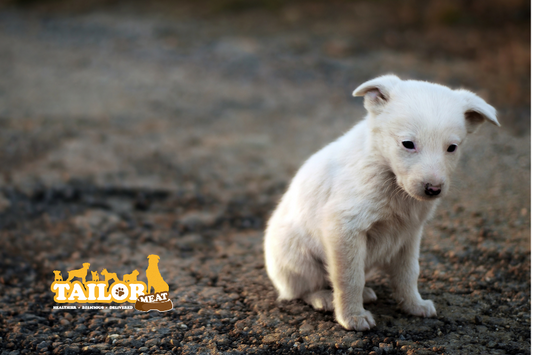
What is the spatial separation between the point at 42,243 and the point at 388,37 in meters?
8.89

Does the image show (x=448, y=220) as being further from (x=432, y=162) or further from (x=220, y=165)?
(x=220, y=165)

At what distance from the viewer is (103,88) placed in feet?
33.4

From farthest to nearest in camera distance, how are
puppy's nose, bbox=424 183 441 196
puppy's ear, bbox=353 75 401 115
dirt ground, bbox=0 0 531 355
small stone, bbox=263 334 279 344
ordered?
1. dirt ground, bbox=0 0 531 355
2. small stone, bbox=263 334 279 344
3. puppy's ear, bbox=353 75 401 115
4. puppy's nose, bbox=424 183 441 196

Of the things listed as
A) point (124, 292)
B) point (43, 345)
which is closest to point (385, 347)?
point (124, 292)

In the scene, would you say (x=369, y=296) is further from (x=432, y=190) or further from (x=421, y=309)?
(x=432, y=190)

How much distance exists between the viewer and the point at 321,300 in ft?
11.3

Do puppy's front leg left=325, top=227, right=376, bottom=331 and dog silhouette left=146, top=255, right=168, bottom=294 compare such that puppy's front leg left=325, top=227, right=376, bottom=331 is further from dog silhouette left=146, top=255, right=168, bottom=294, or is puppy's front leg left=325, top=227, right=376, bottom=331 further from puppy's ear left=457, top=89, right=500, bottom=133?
dog silhouette left=146, top=255, right=168, bottom=294

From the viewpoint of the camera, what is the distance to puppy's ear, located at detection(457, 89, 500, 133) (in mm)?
2783

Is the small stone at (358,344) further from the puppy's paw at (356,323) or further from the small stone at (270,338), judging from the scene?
the small stone at (270,338)

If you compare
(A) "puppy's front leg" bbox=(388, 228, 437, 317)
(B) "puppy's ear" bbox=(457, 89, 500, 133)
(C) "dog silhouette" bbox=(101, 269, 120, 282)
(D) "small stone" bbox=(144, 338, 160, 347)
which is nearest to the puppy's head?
(B) "puppy's ear" bbox=(457, 89, 500, 133)

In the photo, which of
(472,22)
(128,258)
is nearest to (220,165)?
(128,258)

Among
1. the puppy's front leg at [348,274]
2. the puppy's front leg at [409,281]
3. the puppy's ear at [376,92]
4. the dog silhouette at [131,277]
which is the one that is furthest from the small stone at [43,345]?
the puppy's ear at [376,92]

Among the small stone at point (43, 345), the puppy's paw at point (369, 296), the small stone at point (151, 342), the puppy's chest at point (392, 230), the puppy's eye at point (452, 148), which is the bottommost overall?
the small stone at point (151, 342)

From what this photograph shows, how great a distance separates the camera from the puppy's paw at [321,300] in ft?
11.2
